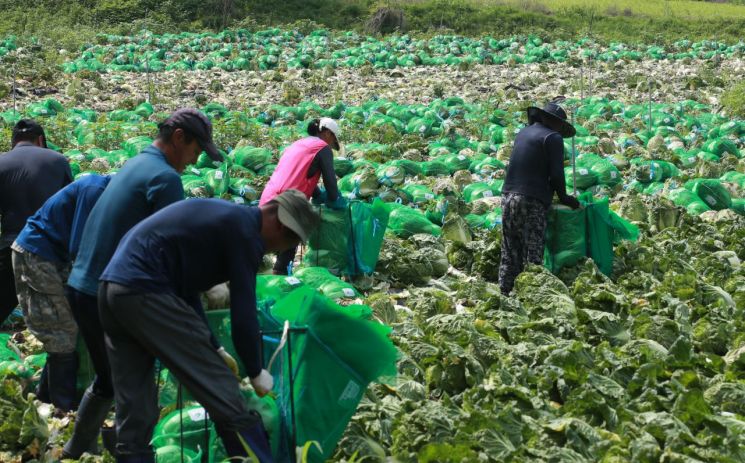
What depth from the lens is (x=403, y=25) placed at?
93.1 ft

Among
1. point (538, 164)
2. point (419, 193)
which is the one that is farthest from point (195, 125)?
point (419, 193)

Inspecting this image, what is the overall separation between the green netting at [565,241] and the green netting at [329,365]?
11.4 feet

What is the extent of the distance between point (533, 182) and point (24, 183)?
133 inches

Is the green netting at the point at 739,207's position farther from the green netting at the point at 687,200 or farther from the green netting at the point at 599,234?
the green netting at the point at 599,234

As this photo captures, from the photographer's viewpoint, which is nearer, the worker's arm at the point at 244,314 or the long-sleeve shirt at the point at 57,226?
the worker's arm at the point at 244,314

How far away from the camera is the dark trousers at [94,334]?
398 centimetres

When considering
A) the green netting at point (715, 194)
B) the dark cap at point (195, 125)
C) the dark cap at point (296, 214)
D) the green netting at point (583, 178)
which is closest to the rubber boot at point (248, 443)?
the dark cap at point (296, 214)

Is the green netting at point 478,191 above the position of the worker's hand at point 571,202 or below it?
below

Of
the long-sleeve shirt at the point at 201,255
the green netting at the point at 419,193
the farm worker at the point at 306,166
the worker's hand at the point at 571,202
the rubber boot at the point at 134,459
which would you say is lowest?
the green netting at the point at 419,193

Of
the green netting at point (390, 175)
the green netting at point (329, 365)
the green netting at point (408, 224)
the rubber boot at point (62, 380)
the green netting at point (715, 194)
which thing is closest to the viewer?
the green netting at point (329, 365)

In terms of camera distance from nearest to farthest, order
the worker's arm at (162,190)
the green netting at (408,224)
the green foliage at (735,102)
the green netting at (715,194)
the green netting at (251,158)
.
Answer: the worker's arm at (162,190)
the green netting at (408,224)
the green netting at (715,194)
the green netting at (251,158)
the green foliage at (735,102)

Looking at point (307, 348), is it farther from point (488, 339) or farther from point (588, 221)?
point (588, 221)

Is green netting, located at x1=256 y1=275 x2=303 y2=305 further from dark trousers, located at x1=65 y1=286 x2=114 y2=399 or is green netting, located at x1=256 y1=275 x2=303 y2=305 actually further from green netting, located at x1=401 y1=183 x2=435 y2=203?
green netting, located at x1=401 y1=183 x2=435 y2=203

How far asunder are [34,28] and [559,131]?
72.4ft
